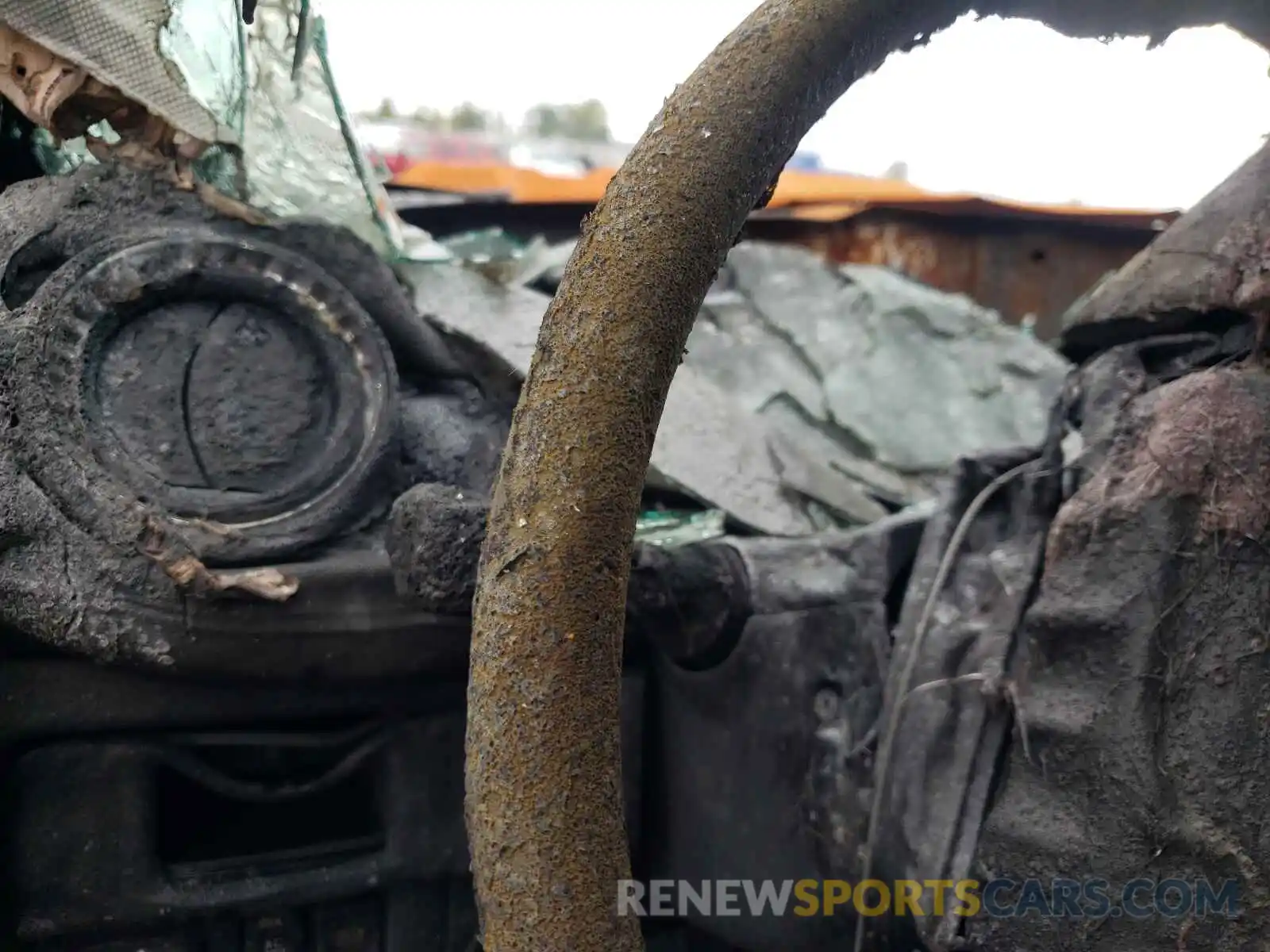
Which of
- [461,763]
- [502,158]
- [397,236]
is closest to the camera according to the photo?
[461,763]

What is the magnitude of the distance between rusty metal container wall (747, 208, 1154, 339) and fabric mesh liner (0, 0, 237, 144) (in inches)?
70.9

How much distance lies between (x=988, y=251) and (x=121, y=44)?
91.2 inches

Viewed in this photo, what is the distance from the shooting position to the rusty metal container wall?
2.59 meters

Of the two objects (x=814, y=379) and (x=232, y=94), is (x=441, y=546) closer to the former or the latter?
(x=232, y=94)

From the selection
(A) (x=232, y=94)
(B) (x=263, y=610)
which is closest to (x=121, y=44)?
(A) (x=232, y=94)

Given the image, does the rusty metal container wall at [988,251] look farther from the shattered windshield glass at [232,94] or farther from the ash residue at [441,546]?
the ash residue at [441,546]

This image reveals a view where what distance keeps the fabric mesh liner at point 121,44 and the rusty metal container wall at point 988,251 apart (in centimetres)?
180

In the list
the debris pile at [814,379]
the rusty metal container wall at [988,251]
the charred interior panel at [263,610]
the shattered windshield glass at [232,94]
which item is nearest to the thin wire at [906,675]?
the charred interior panel at [263,610]

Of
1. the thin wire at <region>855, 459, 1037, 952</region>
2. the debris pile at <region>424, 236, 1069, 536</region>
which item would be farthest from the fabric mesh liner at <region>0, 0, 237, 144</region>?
the thin wire at <region>855, 459, 1037, 952</region>

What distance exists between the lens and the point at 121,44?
33.0 inches

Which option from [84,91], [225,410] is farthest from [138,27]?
[225,410]

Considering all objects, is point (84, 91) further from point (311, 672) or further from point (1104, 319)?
point (1104, 319)

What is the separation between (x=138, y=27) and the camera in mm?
847

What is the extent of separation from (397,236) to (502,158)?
2082 millimetres
